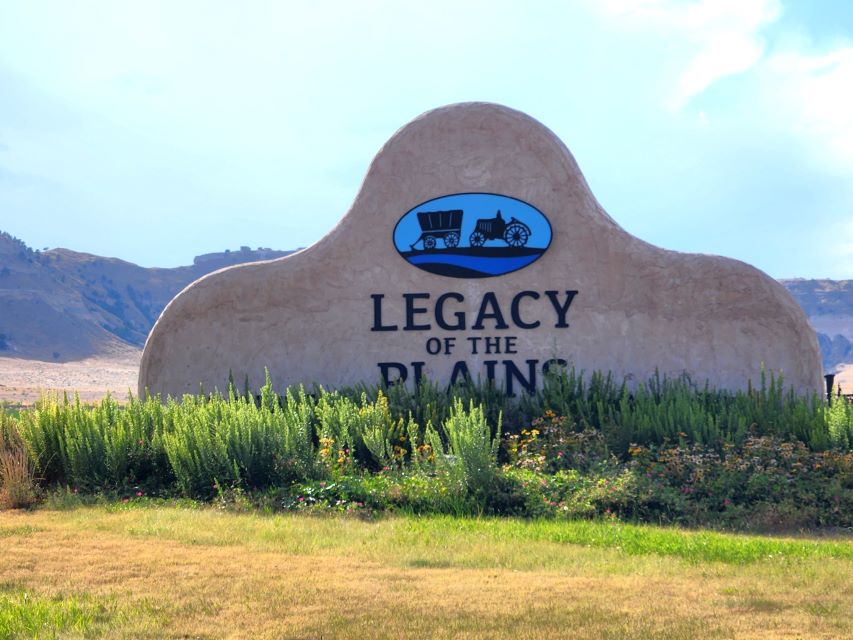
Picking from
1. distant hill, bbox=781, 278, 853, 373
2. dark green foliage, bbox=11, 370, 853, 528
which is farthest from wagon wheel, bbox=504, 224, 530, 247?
distant hill, bbox=781, 278, 853, 373

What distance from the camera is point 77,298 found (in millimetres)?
141125

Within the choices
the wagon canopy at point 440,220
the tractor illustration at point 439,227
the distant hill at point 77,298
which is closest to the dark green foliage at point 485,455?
the tractor illustration at point 439,227

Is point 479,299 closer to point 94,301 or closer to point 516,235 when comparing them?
point 516,235

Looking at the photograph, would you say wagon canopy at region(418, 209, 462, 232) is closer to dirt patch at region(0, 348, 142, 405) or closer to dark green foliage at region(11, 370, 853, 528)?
dark green foliage at region(11, 370, 853, 528)

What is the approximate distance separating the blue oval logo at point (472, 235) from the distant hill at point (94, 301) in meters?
111

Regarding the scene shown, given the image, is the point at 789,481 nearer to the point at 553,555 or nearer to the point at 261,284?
the point at 553,555

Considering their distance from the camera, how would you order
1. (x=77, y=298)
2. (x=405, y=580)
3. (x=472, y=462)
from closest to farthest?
(x=405, y=580)
(x=472, y=462)
(x=77, y=298)

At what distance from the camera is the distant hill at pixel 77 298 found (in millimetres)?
121688

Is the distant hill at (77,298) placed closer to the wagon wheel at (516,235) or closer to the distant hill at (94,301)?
the distant hill at (94,301)

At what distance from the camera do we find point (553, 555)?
7.90 meters

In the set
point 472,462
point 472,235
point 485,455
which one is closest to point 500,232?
point 472,235

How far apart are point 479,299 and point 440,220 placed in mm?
1593

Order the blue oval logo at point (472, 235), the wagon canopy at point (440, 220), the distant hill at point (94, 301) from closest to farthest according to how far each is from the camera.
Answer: the blue oval logo at point (472, 235)
the wagon canopy at point (440, 220)
the distant hill at point (94, 301)

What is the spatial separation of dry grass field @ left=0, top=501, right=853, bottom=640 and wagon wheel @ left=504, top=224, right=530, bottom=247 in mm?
7043
